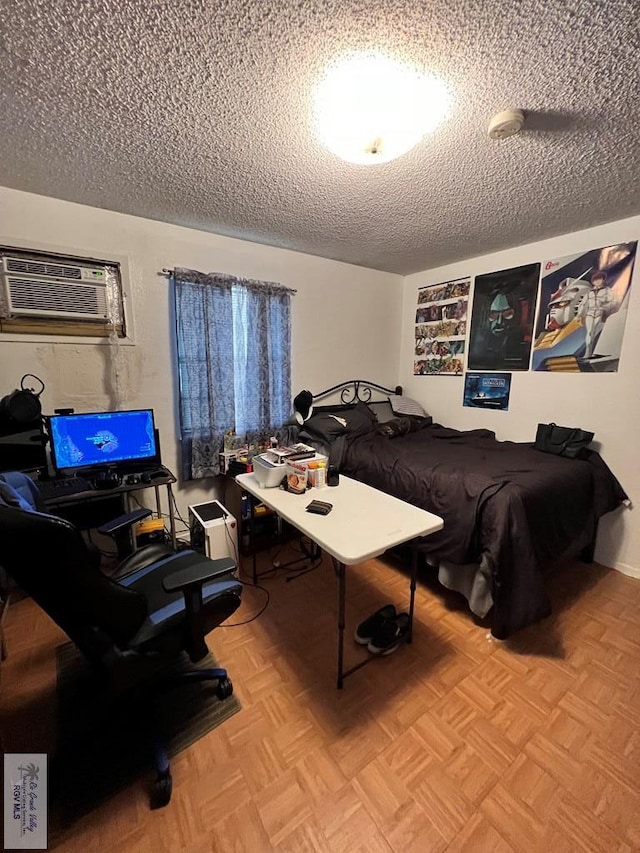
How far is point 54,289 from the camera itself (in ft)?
7.08

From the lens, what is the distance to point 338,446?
2863mm

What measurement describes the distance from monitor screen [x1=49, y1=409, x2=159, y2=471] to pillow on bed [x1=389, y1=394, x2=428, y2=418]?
2347 mm

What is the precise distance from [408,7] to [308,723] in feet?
8.16

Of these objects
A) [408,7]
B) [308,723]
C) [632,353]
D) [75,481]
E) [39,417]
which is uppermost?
[408,7]

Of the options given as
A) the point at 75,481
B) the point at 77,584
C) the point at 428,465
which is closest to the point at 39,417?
the point at 75,481

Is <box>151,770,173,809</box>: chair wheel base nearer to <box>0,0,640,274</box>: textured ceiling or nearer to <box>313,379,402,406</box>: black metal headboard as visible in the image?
<box>0,0,640,274</box>: textured ceiling

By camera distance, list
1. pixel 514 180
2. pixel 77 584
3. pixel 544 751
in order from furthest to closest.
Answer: pixel 514 180 < pixel 544 751 < pixel 77 584

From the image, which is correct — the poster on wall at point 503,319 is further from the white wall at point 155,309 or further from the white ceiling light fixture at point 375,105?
the white ceiling light fixture at point 375,105

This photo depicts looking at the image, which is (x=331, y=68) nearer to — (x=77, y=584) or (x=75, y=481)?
(x=77, y=584)

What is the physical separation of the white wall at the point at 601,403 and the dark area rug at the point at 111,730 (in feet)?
9.19

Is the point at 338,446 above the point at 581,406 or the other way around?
the other way around

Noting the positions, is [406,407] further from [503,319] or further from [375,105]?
[375,105]

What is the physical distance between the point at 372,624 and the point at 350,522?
727 millimetres

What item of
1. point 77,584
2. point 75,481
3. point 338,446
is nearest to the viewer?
point 77,584
